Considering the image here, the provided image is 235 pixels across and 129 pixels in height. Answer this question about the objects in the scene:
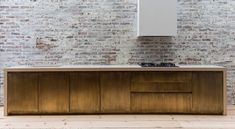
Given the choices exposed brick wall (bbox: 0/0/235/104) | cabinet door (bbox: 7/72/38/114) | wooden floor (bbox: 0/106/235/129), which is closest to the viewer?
wooden floor (bbox: 0/106/235/129)

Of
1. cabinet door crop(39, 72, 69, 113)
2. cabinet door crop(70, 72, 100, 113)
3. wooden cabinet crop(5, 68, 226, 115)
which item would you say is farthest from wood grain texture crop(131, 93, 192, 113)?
cabinet door crop(39, 72, 69, 113)

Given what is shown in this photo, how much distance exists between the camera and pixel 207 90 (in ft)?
16.2

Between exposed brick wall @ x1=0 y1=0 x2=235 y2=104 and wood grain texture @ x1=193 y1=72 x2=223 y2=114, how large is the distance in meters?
0.79

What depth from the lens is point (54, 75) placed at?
192 inches

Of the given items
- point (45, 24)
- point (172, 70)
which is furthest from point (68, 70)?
point (172, 70)

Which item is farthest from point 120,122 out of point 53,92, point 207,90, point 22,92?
point 22,92

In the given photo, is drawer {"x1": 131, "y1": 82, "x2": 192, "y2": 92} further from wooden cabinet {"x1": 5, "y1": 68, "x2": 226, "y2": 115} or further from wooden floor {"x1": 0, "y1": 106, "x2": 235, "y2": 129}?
wooden floor {"x1": 0, "y1": 106, "x2": 235, "y2": 129}

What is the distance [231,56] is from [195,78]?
123cm

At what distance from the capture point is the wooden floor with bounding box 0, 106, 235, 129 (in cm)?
416

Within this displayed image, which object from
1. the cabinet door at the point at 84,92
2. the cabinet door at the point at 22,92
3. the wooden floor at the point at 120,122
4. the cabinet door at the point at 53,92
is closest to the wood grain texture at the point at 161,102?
the wooden floor at the point at 120,122

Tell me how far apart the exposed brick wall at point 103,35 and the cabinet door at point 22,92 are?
2.62 feet

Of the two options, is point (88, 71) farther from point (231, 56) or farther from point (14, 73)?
point (231, 56)

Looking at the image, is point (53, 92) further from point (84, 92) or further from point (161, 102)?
point (161, 102)

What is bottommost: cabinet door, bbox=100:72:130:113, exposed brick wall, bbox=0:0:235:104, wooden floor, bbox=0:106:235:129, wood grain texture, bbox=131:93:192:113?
wooden floor, bbox=0:106:235:129
